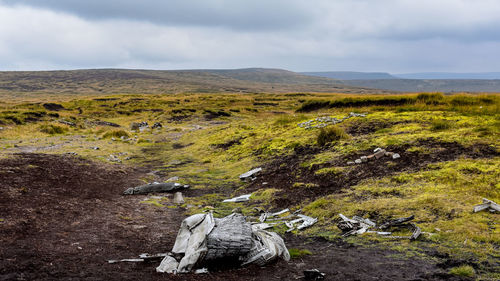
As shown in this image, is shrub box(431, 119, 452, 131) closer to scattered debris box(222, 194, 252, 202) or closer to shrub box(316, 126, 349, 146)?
shrub box(316, 126, 349, 146)

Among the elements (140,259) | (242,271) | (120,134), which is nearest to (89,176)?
(140,259)

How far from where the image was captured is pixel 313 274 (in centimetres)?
626

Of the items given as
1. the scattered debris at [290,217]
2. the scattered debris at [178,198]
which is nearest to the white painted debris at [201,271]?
the scattered debris at [290,217]

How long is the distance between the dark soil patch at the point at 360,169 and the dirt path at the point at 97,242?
365cm

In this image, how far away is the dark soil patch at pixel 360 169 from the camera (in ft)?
38.8

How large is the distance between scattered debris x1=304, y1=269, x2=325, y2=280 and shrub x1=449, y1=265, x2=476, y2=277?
2.57 metres

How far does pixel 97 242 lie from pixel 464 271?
8.94 meters

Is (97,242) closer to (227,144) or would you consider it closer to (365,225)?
(365,225)

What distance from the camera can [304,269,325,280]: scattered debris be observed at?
6.23 m

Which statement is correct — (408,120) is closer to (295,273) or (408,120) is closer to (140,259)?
(295,273)

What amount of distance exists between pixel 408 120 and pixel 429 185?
9.92 metres

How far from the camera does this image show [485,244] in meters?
6.65

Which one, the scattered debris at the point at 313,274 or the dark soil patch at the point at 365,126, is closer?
the scattered debris at the point at 313,274

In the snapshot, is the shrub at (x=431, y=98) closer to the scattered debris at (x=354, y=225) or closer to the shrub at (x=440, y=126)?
the shrub at (x=440, y=126)
